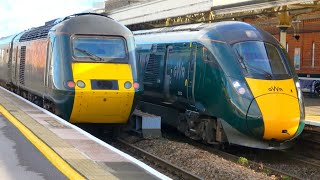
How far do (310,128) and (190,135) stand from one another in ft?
10.3

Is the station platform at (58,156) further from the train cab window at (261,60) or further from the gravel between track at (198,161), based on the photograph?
the train cab window at (261,60)

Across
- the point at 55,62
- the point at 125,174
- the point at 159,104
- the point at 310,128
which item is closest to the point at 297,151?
the point at 310,128

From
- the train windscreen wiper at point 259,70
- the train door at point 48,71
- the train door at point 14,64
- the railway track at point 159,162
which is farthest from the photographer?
the train door at point 14,64

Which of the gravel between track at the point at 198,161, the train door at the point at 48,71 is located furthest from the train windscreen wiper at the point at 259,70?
the train door at the point at 48,71

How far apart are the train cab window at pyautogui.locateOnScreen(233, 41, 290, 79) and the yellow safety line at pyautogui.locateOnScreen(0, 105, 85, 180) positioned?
4801 mm

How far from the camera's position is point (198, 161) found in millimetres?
10367

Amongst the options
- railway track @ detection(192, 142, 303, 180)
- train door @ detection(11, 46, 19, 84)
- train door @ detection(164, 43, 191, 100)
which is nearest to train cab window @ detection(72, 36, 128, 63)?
train door @ detection(164, 43, 191, 100)

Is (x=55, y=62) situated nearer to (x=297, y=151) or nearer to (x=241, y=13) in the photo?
(x=297, y=151)

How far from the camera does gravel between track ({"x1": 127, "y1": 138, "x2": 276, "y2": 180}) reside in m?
9.38

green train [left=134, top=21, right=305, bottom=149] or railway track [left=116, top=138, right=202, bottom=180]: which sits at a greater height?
green train [left=134, top=21, right=305, bottom=149]

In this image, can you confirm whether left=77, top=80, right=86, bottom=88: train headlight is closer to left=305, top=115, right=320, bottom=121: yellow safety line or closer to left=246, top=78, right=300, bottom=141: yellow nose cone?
left=246, top=78, right=300, bottom=141: yellow nose cone

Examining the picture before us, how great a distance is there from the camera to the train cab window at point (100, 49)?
464 inches

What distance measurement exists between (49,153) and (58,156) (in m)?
0.26

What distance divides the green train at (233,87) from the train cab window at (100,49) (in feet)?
5.58
